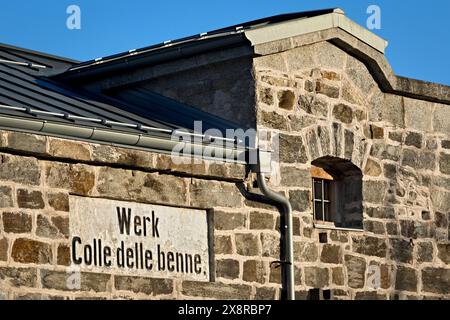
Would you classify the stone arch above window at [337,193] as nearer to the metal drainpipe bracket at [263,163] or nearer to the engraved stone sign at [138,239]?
the metal drainpipe bracket at [263,163]

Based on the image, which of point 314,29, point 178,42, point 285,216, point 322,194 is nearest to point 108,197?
point 285,216

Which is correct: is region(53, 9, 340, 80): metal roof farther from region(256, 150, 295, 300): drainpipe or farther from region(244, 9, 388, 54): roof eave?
region(256, 150, 295, 300): drainpipe

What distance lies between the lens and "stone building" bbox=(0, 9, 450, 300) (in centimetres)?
1295

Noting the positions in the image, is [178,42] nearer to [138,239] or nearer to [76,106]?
[76,106]

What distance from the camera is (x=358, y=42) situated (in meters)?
16.1

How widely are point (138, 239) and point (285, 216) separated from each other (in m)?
1.96

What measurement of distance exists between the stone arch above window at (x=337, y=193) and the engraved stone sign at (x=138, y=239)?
6.33 ft

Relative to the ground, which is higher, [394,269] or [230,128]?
[230,128]

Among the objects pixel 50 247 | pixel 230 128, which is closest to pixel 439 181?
pixel 230 128

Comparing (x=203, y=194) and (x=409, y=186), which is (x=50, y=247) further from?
(x=409, y=186)

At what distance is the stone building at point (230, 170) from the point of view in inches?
510

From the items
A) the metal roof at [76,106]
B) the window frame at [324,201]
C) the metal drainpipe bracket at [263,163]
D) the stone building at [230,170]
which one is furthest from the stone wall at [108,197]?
the window frame at [324,201]

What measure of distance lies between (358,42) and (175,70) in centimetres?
217
